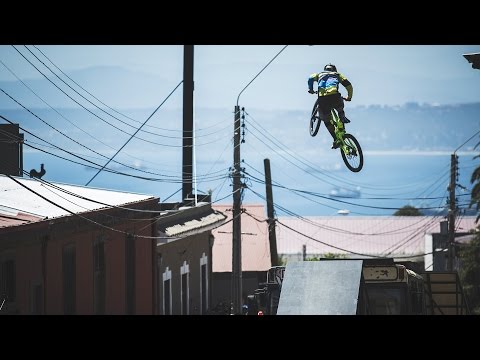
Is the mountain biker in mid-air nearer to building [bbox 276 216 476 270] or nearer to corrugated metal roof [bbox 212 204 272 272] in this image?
corrugated metal roof [bbox 212 204 272 272]

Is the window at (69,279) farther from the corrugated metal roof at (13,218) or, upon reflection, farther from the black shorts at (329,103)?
the black shorts at (329,103)

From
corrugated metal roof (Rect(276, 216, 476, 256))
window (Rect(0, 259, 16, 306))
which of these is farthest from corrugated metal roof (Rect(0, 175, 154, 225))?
corrugated metal roof (Rect(276, 216, 476, 256))

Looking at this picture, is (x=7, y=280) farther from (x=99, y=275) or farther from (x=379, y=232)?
(x=379, y=232)

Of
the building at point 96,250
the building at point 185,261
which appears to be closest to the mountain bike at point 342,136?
the building at point 96,250

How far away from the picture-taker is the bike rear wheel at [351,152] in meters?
14.7

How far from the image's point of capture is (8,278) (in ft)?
47.9

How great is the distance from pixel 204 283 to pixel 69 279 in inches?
200

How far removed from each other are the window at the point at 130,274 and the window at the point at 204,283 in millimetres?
1926

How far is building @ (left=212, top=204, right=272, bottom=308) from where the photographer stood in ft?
77.5

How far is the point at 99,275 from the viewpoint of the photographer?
1756 centimetres

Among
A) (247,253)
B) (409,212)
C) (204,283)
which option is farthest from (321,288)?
(409,212)
